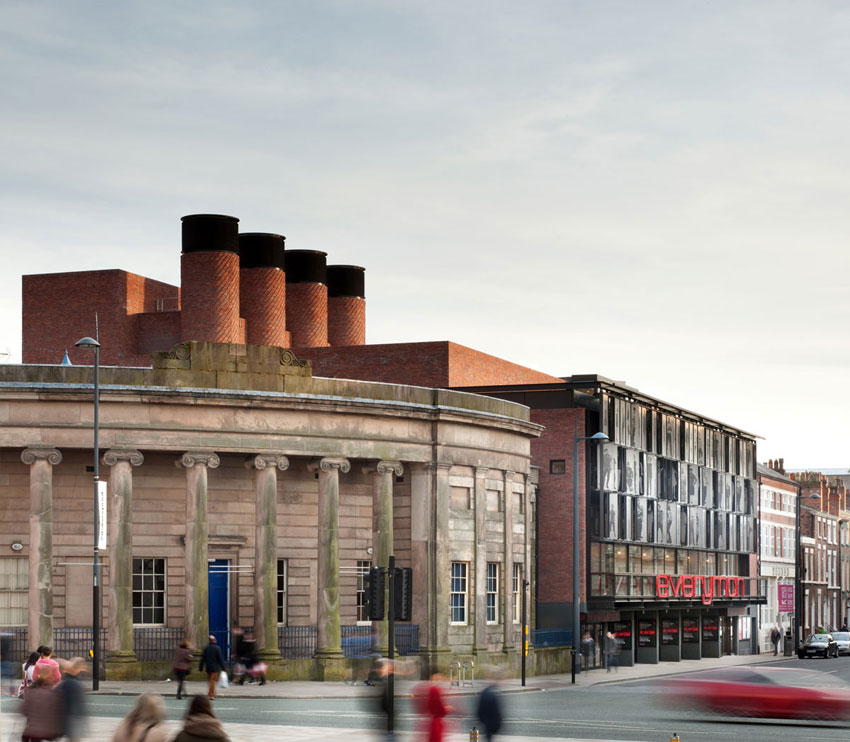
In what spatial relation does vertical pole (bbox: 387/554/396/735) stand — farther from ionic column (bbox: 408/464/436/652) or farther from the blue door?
ionic column (bbox: 408/464/436/652)

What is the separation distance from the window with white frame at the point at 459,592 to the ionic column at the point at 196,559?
32.1ft

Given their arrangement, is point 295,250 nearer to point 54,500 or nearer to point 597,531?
point 597,531

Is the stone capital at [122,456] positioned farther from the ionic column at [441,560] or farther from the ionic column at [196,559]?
the ionic column at [441,560]

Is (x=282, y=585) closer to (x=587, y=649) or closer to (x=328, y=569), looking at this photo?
(x=328, y=569)

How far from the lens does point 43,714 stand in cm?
1805

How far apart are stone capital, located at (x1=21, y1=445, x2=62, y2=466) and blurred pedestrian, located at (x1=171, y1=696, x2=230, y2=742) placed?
30.9 meters

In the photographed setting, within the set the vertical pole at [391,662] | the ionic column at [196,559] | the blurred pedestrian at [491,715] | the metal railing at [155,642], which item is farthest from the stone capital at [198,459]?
the blurred pedestrian at [491,715]

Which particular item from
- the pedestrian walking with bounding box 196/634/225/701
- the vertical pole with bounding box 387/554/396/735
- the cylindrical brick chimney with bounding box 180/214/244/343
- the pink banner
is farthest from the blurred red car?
the pink banner

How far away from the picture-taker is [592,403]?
218ft

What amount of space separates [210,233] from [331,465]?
899 inches

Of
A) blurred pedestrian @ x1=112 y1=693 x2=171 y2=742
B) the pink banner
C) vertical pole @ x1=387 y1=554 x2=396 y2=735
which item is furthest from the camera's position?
the pink banner

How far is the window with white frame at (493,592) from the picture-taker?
52.5 meters

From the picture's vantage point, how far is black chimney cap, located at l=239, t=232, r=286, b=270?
70750mm

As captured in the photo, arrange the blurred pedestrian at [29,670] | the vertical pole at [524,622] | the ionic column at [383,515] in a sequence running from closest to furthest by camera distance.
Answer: the blurred pedestrian at [29,670] < the ionic column at [383,515] < the vertical pole at [524,622]
